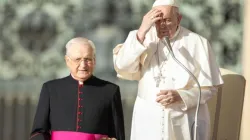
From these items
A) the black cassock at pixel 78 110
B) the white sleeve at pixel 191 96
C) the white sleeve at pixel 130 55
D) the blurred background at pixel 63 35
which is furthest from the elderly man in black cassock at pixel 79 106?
the blurred background at pixel 63 35

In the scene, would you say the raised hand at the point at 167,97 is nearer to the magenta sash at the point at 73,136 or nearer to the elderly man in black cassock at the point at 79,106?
the elderly man in black cassock at the point at 79,106

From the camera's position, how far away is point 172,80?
12.3 ft

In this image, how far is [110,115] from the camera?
3.64m

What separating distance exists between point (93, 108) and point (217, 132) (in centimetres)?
137

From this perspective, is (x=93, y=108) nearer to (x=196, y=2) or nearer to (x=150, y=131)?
(x=150, y=131)

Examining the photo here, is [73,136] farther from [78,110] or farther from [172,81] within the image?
[172,81]

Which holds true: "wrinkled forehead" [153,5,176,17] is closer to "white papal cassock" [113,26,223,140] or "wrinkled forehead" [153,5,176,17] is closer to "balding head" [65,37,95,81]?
"white papal cassock" [113,26,223,140]

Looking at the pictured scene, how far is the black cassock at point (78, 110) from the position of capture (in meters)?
3.59

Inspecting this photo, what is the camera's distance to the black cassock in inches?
141

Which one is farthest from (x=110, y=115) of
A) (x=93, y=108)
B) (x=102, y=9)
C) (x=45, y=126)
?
(x=102, y=9)

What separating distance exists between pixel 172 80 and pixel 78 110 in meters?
0.59

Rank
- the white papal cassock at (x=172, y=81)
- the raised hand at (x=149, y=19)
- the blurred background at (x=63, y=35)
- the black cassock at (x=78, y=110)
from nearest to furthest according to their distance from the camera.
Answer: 1. the raised hand at (x=149, y=19)
2. the black cassock at (x=78, y=110)
3. the white papal cassock at (x=172, y=81)
4. the blurred background at (x=63, y=35)

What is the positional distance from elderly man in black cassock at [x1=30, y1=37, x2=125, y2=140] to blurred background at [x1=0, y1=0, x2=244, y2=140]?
1.72 meters

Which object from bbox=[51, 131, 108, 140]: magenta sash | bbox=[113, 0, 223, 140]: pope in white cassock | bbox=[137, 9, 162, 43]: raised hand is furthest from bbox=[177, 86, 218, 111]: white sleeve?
bbox=[51, 131, 108, 140]: magenta sash
